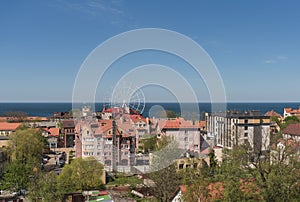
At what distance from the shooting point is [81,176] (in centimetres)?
1142

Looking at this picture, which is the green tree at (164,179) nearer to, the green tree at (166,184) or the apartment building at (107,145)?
the green tree at (166,184)

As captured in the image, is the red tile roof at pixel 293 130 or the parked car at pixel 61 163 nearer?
the parked car at pixel 61 163

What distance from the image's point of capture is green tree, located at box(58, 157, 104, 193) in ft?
36.6

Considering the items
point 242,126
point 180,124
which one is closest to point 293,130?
point 242,126

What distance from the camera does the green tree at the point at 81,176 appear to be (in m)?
11.2

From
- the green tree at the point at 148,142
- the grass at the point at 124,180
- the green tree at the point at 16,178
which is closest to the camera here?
the green tree at the point at 16,178

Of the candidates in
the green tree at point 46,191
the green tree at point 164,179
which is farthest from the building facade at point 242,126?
the green tree at point 46,191

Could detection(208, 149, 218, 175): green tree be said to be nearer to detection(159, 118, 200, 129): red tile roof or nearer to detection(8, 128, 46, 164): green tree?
detection(159, 118, 200, 129): red tile roof

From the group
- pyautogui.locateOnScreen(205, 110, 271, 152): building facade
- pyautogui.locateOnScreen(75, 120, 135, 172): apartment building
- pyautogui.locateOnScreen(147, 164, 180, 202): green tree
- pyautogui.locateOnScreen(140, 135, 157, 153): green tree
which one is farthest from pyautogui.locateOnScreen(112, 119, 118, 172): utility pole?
pyautogui.locateOnScreen(205, 110, 271, 152): building facade

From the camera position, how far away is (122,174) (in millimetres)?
14078

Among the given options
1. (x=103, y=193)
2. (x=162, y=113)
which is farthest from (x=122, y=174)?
(x=162, y=113)

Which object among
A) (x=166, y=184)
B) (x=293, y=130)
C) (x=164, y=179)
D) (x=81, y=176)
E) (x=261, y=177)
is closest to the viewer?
(x=261, y=177)

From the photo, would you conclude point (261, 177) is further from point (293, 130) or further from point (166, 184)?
point (293, 130)

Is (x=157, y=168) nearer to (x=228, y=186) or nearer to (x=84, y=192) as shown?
(x=84, y=192)
